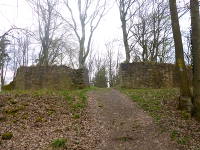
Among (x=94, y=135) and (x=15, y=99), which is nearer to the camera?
(x=94, y=135)

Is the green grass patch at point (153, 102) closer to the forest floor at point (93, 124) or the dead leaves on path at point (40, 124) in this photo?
the forest floor at point (93, 124)

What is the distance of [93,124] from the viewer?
393 inches

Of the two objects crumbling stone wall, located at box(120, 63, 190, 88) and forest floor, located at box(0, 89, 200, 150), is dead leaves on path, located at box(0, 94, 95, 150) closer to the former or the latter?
forest floor, located at box(0, 89, 200, 150)

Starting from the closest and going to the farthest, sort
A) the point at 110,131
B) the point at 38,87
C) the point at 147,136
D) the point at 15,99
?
1. the point at 147,136
2. the point at 110,131
3. the point at 15,99
4. the point at 38,87

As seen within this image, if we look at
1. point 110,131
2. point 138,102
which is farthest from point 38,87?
point 110,131

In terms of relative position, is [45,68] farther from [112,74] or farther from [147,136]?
[112,74]

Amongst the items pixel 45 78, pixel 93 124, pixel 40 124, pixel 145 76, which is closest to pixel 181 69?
pixel 93 124

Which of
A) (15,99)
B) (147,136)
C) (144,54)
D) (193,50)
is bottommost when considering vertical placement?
(147,136)

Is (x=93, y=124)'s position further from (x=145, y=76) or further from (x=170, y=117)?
(x=145, y=76)

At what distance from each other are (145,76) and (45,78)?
21.7ft

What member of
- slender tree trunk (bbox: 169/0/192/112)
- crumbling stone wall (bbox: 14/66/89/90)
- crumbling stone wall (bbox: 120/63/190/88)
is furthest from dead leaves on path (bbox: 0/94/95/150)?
crumbling stone wall (bbox: 120/63/190/88)

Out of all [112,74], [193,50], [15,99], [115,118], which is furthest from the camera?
[112,74]

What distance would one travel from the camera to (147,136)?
339 inches

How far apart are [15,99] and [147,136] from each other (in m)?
6.69
